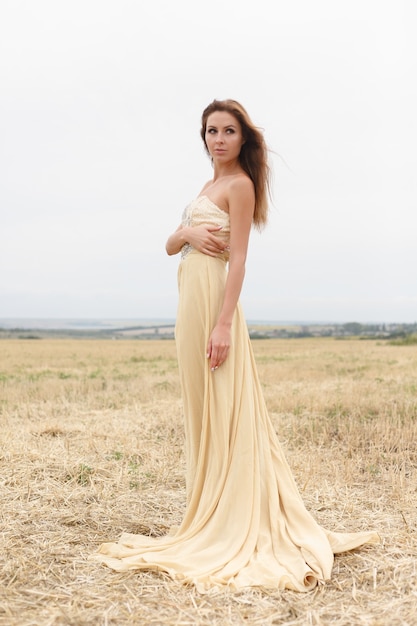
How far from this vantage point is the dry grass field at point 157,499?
363cm

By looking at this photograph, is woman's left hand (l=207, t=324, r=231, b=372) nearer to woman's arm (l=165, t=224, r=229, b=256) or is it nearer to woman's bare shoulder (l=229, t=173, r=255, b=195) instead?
woman's arm (l=165, t=224, r=229, b=256)

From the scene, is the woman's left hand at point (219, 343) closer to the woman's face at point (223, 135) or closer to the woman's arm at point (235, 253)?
the woman's arm at point (235, 253)

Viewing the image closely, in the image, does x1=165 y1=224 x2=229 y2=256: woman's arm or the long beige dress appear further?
x1=165 y1=224 x2=229 y2=256: woman's arm

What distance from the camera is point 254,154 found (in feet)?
14.2

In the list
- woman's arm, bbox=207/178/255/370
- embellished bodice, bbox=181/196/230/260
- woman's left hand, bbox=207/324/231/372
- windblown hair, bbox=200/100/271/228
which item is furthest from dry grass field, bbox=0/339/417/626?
windblown hair, bbox=200/100/271/228

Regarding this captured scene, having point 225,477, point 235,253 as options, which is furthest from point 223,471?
point 235,253

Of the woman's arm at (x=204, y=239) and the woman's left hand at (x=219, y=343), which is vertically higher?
the woman's arm at (x=204, y=239)

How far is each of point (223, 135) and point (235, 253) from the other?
0.78 meters

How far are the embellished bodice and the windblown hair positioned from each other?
26 centimetres

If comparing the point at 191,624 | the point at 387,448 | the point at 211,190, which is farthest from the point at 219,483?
the point at 387,448

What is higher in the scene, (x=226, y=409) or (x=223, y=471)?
(x=226, y=409)

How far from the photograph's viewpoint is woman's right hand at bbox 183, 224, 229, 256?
4285mm

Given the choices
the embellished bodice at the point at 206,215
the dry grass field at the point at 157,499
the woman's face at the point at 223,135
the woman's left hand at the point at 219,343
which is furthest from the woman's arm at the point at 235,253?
the dry grass field at the point at 157,499

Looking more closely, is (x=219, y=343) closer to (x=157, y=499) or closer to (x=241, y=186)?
(x=241, y=186)
